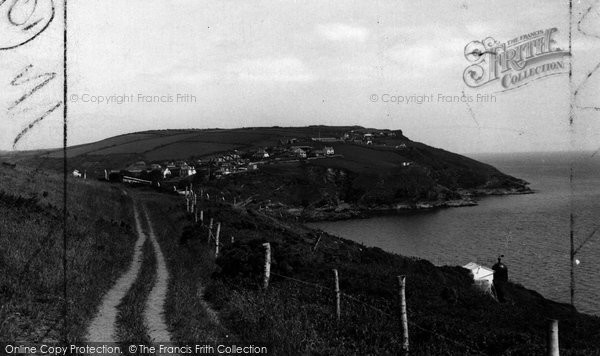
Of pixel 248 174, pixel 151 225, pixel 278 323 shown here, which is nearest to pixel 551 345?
pixel 278 323

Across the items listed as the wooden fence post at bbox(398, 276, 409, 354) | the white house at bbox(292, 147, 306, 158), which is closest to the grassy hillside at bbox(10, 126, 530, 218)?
the white house at bbox(292, 147, 306, 158)

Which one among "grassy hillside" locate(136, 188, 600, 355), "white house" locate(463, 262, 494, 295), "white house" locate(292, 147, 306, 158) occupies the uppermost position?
"white house" locate(292, 147, 306, 158)

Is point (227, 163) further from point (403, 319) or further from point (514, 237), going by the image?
point (403, 319)

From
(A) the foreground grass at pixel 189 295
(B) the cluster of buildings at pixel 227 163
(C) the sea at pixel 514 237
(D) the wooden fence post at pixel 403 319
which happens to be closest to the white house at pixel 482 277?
(C) the sea at pixel 514 237

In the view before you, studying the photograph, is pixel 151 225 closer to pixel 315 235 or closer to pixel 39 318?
pixel 315 235

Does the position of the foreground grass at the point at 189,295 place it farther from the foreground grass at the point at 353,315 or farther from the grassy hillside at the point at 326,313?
the foreground grass at the point at 353,315

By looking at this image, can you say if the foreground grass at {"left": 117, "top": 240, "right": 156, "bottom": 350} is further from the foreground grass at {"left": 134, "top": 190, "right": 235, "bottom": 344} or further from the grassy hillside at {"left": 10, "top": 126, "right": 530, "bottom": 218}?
the grassy hillside at {"left": 10, "top": 126, "right": 530, "bottom": 218}
